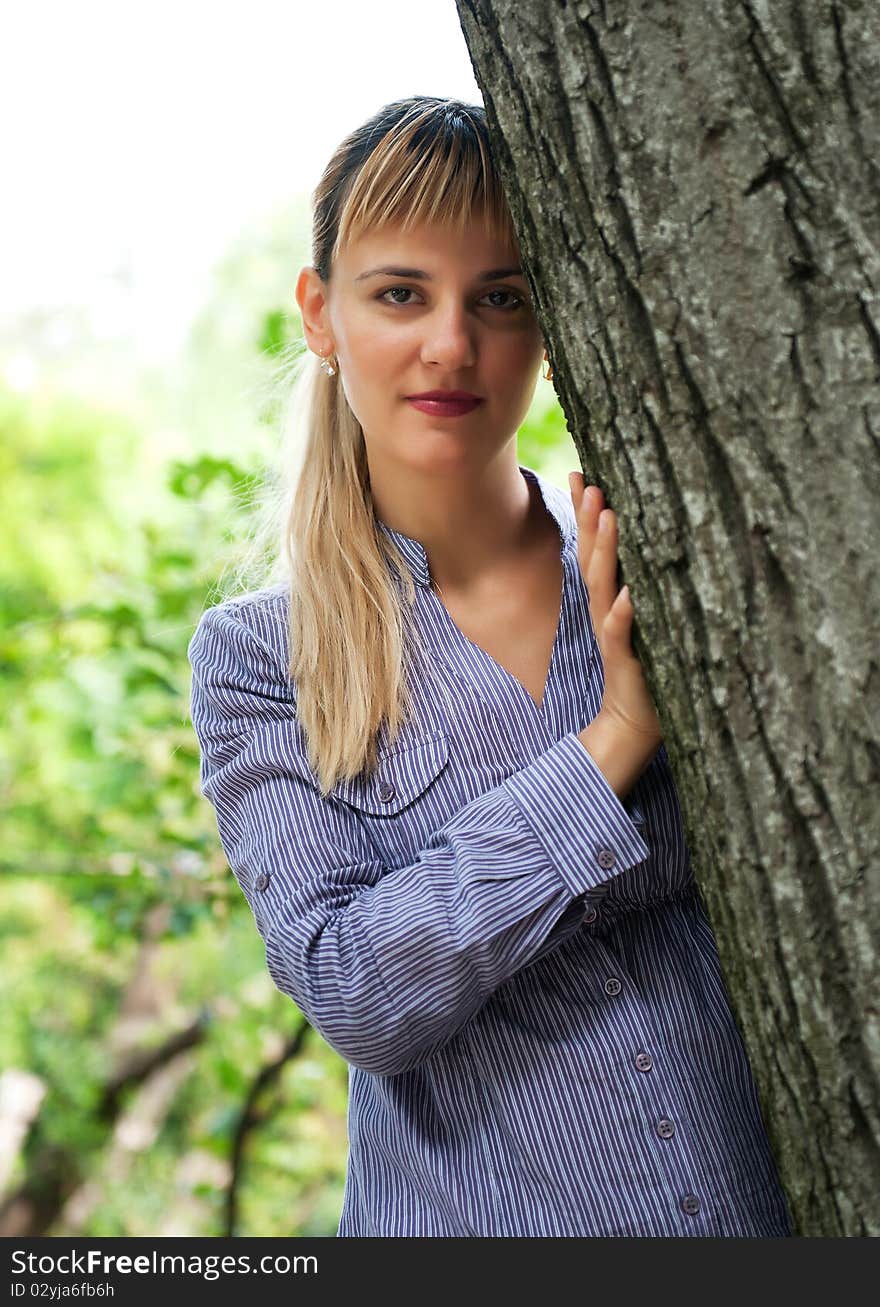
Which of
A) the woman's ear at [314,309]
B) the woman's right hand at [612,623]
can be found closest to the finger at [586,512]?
the woman's right hand at [612,623]

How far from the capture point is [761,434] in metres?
1.07

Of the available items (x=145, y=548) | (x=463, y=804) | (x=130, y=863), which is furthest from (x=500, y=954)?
(x=130, y=863)

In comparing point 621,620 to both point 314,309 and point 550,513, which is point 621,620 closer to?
point 550,513

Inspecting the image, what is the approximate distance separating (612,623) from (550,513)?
528 mm

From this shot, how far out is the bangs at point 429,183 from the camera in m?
1.49

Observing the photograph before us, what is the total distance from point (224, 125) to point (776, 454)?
10.6 metres

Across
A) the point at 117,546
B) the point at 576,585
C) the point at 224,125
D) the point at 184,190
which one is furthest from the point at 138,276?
the point at 576,585

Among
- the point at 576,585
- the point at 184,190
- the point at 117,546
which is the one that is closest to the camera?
the point at 576,585

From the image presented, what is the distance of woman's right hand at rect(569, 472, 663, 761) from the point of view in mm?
1254

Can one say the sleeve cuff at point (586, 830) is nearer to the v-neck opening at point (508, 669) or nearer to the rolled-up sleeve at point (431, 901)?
the rolled-up sleeve at point (431, 901)

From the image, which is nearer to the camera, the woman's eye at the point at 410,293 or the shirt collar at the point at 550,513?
the woman's eye at the point at 410,293

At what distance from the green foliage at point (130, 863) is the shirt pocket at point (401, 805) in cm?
116

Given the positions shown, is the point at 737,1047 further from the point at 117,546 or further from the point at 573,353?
the point at 117,546

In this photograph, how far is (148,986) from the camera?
575 centimetres
